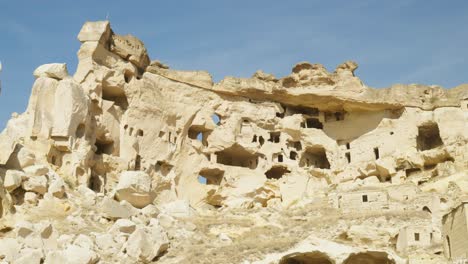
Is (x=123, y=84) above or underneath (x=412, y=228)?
above

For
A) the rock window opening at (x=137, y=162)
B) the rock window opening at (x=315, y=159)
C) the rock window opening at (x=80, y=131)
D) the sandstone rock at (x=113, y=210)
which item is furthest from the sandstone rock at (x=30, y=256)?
the rock window opening at (x=315, y=159)

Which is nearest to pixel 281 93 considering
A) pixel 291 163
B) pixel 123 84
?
pixel 291 163

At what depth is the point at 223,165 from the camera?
53906mm

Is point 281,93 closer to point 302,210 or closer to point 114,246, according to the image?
point 302,210

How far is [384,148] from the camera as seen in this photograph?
5428 cm

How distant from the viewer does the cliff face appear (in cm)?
3553

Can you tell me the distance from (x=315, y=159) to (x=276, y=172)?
12.3ft

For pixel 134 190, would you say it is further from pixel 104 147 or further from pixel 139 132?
pixel 139 132

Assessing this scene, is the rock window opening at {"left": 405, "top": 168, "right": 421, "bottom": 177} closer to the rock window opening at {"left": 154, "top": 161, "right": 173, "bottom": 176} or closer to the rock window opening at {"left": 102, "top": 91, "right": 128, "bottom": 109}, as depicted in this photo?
the rock window opening at {"left": 154, "top": 161, "right": 173, "bottom": 176}

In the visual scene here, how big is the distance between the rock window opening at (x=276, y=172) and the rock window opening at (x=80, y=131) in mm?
15426

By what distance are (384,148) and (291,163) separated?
6807 millimetres

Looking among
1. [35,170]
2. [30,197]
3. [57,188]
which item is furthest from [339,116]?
[30,197]

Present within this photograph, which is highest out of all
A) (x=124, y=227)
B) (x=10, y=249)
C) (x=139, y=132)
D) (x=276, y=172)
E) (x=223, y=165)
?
(x=139, y=132)

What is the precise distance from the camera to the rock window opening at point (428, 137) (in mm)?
54472
